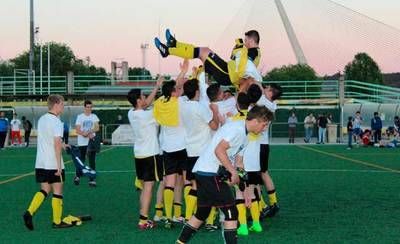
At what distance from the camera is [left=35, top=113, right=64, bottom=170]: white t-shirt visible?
32.1 feet

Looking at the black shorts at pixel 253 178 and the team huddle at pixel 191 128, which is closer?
the team huddle at pixel 191 128

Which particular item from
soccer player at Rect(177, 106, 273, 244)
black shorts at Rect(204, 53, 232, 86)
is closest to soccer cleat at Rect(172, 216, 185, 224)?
black shorts at Rect(204, 53, 232, 86)

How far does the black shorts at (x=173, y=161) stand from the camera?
10195 mm

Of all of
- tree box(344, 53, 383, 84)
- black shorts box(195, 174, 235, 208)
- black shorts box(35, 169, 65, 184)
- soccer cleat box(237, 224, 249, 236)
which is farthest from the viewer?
Answer: tree box(344, 53, 383, 84)

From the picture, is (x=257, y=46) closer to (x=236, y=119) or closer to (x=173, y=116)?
(x=173, y=116)

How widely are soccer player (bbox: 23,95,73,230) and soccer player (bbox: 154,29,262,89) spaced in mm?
1769

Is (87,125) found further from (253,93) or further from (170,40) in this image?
(253,93)

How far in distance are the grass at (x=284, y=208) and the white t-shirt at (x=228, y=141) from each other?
5.52 feet

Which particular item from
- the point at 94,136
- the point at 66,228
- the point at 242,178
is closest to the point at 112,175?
the point at 94,136

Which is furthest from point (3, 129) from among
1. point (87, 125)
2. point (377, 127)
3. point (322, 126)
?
point (87, 125)

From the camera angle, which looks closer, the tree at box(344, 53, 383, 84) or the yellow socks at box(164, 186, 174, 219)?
the yellow socks at box(164, 186, 174, 219)

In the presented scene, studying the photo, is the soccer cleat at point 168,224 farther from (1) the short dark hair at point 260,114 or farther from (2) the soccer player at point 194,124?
(1) the short dark hair at point 260,114

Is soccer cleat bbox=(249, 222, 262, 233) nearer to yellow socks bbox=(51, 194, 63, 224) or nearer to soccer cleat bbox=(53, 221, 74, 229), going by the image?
soccer cleat bbox=(53, 221, 74, 229)

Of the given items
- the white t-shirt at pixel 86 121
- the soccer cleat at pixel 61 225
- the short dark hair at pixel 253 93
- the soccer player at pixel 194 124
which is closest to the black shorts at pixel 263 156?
the soccer player at pixel 194 124
